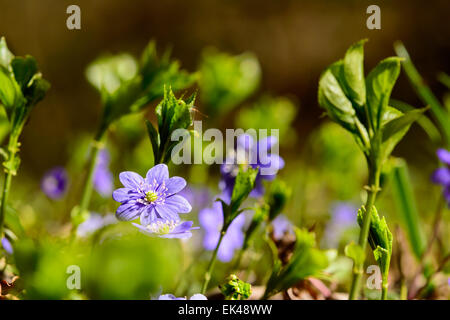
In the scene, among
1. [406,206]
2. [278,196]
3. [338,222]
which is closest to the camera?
[278,196]

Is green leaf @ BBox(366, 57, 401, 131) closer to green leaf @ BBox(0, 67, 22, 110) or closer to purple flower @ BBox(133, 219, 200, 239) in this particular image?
purple flower @ BBox(133, 219, 200, 239)

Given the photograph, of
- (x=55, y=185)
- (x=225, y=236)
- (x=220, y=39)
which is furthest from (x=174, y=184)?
(x=220, y=39)

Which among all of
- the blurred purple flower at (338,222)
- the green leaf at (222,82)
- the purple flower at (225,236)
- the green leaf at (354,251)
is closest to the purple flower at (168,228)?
the green leaf at (354,251)

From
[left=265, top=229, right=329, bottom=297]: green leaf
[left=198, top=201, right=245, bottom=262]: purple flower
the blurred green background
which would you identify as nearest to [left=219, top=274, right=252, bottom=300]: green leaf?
[left=265, top=229, right=329, bottom=297]: green leaf

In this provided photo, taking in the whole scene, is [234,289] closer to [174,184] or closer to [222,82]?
[174,184]

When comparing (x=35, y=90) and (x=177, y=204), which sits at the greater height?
(x=35, y=90)

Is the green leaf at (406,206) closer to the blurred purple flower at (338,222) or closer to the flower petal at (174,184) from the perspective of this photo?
the blurred purple flower at (338,222)
